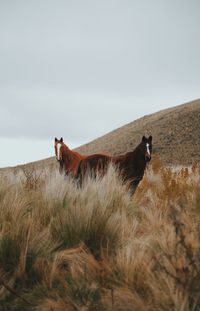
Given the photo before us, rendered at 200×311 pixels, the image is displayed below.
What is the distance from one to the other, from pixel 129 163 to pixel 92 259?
4.65m

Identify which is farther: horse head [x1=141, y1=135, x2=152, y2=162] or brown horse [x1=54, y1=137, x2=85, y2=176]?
brown horse [x1=54, y1=137, x2=85, y2=176]

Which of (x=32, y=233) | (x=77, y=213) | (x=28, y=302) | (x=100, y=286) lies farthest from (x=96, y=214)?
(x=28, y=302)

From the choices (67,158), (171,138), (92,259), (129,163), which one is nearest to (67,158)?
(67,158)

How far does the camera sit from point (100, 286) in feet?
10.7

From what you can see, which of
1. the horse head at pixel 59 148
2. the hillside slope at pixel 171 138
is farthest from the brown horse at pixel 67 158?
the hillside slope at pixel 171 138

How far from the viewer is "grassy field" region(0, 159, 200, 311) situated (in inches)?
111

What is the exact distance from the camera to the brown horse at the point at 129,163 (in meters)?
7.93

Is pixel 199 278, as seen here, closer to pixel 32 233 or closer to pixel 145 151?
pixel 32 233

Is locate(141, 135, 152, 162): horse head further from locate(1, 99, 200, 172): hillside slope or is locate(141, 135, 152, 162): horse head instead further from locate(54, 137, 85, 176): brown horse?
locate(1, 99, 200, 172): hillside slope

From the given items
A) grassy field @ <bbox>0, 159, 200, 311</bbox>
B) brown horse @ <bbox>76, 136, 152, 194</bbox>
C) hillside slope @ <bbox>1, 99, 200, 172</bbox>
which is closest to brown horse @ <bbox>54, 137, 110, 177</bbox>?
brown horse @ <bbox>76, 136, 152, 194</bbox>

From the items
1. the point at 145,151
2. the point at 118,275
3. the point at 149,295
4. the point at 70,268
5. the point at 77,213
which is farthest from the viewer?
the point at 145,151

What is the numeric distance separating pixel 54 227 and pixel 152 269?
1.62 m

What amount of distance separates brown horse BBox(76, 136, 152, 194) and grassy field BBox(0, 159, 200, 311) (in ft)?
8.53

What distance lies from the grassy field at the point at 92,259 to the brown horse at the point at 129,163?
2.60m
